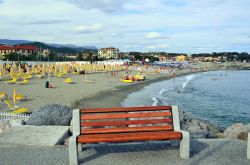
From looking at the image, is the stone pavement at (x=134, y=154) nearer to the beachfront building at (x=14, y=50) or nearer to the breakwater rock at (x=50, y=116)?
the breakwater rock at (x=50, y=116)

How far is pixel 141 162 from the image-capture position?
5688 millimetres

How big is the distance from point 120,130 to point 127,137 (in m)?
0.32

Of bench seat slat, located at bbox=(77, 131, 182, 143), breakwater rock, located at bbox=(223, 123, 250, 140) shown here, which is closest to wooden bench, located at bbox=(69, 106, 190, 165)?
bench seat slat, located at bbox=(77, 131, 182, 143)

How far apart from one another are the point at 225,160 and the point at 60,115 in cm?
453

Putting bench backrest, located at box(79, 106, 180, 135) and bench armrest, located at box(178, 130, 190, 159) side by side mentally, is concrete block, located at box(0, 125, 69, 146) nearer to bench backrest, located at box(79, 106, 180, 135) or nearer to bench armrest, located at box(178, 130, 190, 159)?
bench backrest, located at box(79, 106, 180, 135)

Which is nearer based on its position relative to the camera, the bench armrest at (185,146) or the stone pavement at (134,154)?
the stone pavement at (134,154)

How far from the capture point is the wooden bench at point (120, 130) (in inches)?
220

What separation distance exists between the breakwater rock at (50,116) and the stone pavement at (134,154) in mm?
1918

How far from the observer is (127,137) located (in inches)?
222

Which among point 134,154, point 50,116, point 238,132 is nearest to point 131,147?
point 134,154

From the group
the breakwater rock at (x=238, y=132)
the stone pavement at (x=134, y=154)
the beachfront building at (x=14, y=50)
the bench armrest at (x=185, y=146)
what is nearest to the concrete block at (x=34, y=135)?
the stone pavement at (x=134, y=154)

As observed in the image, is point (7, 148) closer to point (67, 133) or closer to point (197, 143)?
point (67, 133)

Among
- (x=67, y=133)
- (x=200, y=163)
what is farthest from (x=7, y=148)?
(x=200, y=163)

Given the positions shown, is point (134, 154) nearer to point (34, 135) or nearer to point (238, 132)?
point (34, 135)
